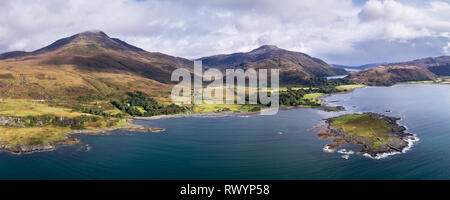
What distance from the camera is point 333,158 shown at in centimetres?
7456

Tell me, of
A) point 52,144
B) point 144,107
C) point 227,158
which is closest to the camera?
point 227,158

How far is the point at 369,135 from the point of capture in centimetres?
9088

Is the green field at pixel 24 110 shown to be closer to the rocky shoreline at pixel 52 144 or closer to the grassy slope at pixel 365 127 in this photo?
the rocky shoreline at pixel 52 144

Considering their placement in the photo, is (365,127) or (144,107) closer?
(365,127)

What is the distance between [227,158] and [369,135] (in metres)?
48.1

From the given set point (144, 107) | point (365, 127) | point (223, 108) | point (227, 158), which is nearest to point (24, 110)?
point (144, 107)

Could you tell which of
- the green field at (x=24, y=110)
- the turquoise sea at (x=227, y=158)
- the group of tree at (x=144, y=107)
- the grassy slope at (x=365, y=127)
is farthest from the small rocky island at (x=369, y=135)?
the green field at (x=24, y=110)

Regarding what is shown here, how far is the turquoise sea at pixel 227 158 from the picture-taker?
2630 inches

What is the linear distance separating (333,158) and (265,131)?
114 ft

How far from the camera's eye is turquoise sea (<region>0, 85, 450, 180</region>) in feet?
219

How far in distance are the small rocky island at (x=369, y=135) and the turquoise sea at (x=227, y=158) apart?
3.56 meters

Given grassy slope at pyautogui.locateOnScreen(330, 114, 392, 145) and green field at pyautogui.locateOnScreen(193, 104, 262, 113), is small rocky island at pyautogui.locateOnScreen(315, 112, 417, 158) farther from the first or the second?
green field at pyautogui.locateOnScreen(193, 104, 262, 113)

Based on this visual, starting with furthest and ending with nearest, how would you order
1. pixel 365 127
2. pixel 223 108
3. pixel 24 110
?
pixel 223 108
pixel 24 110
pixel 365 127

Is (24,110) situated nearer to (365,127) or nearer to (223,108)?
(223,108)
